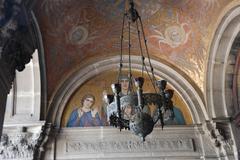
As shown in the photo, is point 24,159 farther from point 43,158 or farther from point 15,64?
point 15,64

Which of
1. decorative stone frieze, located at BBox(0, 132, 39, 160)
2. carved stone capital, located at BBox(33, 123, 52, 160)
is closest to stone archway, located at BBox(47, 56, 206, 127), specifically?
carved stone capital, located at BBox(33, 123, 52, 160)

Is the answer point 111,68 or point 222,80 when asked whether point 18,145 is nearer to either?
point 111,68

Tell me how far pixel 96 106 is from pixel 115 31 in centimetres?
198

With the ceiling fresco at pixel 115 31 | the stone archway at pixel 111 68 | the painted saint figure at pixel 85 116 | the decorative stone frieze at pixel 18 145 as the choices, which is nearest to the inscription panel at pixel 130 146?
the painted saint figure at pixel 85 116

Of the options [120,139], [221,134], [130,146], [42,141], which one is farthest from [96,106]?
[221,134]

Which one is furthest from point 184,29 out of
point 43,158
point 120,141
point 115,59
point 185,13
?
point 43,158

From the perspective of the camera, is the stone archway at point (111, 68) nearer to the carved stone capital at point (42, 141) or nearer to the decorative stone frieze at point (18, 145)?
the carved stone capital at point (42, 141)

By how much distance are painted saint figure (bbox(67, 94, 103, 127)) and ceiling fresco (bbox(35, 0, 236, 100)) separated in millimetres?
855

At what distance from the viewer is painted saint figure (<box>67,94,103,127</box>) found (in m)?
7.52

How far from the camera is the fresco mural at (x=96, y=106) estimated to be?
7543 millimetres

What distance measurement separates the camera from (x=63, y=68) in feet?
25.7

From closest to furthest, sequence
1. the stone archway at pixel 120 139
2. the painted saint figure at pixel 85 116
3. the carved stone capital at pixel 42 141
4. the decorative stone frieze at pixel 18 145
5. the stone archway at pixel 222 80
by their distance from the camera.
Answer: the decorative stone frieze at pixel 18 145 < the carved stone capital at pixel 42 141 < the stone archway at pixel 222 80 < the stone archway at pixel 120 139 < the painted saint figure at pixel 85 116

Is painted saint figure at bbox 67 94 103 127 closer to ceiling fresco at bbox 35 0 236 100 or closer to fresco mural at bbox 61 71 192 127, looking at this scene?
fresco mural at bbox 61 71 192 127

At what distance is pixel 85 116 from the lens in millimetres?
7621
